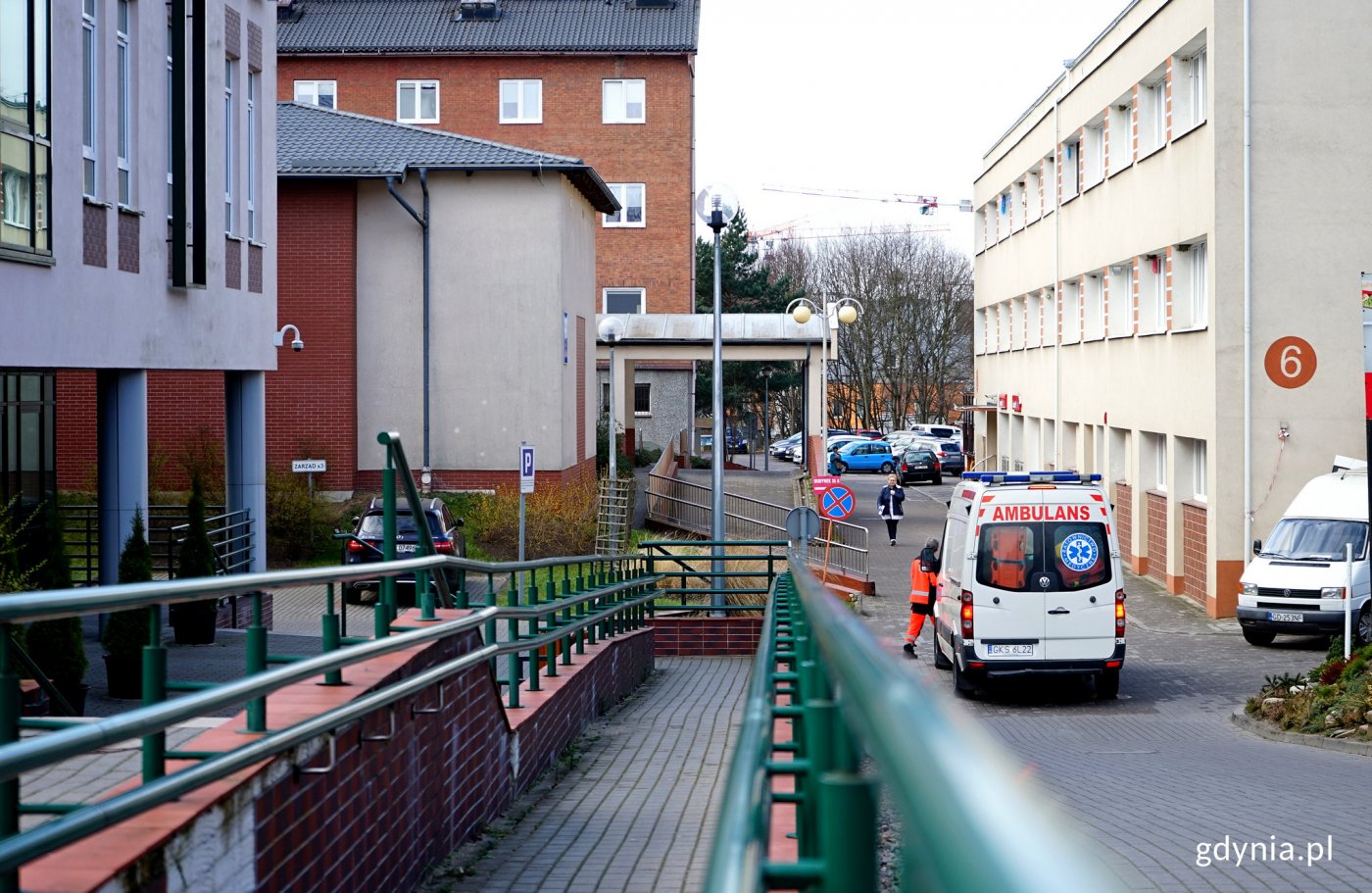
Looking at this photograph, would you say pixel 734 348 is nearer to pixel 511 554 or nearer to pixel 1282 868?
pixel 511 554

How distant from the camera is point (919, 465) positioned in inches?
2591

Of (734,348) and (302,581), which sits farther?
(734,348)

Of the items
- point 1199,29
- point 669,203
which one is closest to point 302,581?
point 1199,29

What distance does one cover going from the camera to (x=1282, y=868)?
26.2 feet

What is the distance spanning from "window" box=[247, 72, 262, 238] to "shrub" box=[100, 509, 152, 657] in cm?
760

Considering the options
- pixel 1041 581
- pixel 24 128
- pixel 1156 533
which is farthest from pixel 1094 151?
pixel 24 128

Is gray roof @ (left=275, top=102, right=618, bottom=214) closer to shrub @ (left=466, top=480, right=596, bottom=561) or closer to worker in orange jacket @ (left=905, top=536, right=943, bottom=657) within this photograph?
shrub @ (left=466, top=480, right=596, bottom=561)

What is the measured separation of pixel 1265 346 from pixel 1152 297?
5.93 metres

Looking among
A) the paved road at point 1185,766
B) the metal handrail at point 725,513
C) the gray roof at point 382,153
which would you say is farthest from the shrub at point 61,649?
the metal handrail at point 725,513

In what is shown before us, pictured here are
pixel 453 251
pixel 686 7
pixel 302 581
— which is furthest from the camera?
pixel 686 7

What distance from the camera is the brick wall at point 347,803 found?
4.20 m

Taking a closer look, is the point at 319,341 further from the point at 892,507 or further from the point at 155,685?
the point at 155,685

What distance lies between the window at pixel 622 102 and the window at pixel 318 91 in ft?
34.1

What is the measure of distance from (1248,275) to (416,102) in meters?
40.1
